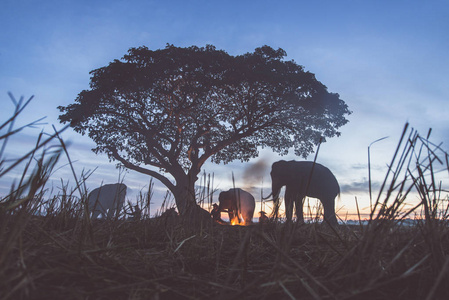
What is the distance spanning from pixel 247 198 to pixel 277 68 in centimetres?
732

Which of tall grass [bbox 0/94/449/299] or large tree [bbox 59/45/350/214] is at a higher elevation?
large tree [bbox 59/45/350/214]

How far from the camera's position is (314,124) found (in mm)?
19156

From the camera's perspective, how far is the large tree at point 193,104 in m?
17.4

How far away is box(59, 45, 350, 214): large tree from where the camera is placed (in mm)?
17422

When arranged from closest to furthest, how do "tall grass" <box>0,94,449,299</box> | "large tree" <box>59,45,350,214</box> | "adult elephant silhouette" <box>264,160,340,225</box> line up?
"tall grass" <box>0,94,449,299</box> < "adult elephant silhouette" <box>264,160,340,225</box> < "large tree" <box>59,45,350,214</box>

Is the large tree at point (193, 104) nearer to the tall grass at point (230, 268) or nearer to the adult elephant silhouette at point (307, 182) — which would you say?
the adult elephant silhouette at point (307, 182)

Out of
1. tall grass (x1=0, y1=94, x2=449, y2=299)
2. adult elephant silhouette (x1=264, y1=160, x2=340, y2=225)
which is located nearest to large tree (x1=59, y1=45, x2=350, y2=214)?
adult elephant silhouette (x1=264, y1=160, x2=340, y2=225)

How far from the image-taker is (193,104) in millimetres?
17953

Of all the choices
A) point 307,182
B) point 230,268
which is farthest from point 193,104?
point 230,268

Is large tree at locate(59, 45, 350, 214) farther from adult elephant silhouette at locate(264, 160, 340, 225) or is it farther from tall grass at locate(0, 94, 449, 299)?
tall grass at locate(0, 94, 449, 299)

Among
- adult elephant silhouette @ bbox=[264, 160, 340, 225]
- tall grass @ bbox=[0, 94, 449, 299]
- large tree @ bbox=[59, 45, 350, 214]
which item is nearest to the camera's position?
tall grass @ bbox=[0, 94, 449, 299]

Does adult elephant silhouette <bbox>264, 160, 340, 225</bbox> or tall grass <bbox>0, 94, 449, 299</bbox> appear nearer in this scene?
tall grass <bbox>0, 94, 449, 299</bbox>

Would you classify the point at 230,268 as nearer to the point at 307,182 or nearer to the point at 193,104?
the point at 307,182

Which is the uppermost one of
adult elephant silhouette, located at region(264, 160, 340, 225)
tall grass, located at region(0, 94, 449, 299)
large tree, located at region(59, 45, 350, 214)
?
large tree, located at region(59, 45, 350, 214)
